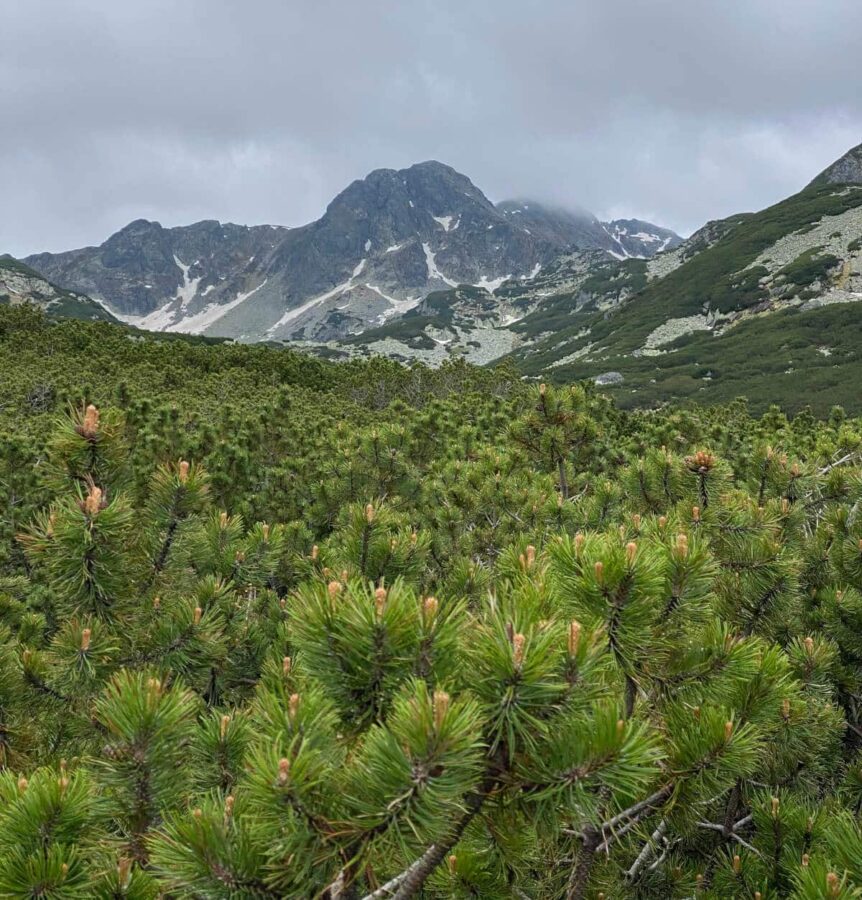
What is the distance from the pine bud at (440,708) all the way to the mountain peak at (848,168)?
153926mm

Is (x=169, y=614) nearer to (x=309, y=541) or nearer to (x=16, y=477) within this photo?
(x=309, y=541)

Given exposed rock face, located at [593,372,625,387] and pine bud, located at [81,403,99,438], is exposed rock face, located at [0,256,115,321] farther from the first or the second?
pine bud, located at [81,403,99,438]

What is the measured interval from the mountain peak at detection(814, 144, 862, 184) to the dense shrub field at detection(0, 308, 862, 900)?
15165 cm

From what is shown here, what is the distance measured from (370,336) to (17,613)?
150m

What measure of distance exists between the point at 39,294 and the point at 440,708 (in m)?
173

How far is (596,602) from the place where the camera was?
1875 millimetres

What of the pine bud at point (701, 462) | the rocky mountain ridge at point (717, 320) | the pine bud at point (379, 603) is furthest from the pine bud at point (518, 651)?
the rocky mountain ridge at point (717, 320)

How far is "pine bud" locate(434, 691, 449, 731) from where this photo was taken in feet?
3.89

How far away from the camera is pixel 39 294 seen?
138750mm

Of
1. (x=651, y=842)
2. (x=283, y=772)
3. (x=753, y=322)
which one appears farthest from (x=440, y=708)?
(x=753, y=322)

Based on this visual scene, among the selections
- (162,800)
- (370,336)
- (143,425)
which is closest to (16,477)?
(143,425)

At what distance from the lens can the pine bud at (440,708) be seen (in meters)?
1.19

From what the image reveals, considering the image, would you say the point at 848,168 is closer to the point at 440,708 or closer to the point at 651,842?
the point at 651,842

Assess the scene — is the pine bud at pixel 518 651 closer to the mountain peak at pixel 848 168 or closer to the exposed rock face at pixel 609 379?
the exposed rock face at pixel 609 379
